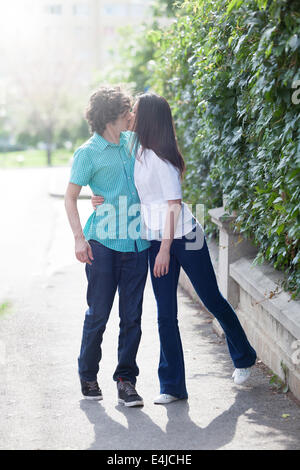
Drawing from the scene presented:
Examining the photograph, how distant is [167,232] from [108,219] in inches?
15.6

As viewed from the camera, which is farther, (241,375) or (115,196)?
(241,375)

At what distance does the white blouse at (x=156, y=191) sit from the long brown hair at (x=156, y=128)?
1.5 inches

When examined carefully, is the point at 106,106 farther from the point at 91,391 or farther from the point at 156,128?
the point at 91,391

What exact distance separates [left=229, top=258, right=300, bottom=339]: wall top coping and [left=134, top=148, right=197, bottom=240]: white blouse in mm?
764

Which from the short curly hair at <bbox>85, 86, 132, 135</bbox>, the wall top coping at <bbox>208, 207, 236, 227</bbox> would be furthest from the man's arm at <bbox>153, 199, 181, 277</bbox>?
the wall top coping at <bbox>208, 207, 236, 227</bbox>

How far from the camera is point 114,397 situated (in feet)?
15.2

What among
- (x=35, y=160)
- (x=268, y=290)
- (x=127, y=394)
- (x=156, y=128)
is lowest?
(x=35, y=160)

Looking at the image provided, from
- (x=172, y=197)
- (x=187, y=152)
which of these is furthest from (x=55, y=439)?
(x=187, y=152)

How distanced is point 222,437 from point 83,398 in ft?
3.49

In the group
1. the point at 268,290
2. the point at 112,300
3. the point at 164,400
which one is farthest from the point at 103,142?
the point at 164,400

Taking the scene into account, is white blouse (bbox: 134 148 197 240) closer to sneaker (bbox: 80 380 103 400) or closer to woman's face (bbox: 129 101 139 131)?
woman's face (bbox: 129 101 139 131)

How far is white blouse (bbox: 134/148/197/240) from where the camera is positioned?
14.0ft

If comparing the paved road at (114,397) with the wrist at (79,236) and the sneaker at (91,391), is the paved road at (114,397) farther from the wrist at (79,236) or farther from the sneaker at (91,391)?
the wrist at (79,236)

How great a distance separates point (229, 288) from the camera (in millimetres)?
6070
